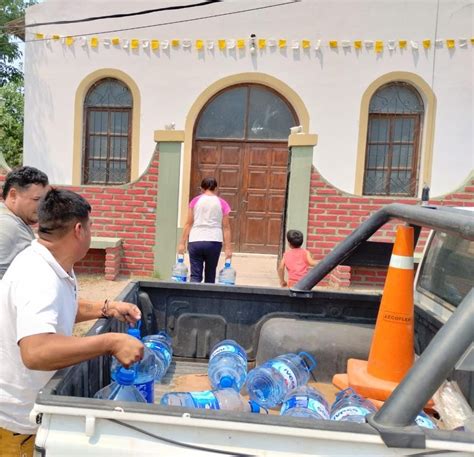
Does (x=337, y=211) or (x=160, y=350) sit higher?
(x=337, y=211)

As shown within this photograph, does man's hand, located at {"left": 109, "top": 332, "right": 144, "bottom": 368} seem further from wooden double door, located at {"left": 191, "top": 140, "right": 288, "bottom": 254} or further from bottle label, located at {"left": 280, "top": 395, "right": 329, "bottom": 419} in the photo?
wooden double door, located at {"left": 191, "top": 140, "right": 288, "bottom": 254}

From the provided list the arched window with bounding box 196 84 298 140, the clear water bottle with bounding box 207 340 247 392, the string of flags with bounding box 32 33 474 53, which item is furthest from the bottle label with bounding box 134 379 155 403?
the string of flags with bounding box 32 33 474 53

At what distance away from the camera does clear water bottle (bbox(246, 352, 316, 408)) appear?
233cm

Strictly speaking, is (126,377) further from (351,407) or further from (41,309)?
(351,407)

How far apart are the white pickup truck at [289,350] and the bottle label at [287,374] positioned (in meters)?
0.26

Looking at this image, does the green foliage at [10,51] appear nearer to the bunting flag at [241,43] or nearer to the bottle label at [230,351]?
the bunting flag at [241,43]

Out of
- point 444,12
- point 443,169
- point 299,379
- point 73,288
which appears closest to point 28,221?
point 73,288

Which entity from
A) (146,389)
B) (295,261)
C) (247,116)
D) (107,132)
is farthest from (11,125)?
(146,389)

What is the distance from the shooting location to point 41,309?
161 cm

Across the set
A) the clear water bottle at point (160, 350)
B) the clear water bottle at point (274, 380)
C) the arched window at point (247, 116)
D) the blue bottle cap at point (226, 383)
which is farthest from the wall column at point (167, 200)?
the blue bottle cap at point (226, 383)

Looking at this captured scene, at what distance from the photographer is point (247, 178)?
10.1 metres

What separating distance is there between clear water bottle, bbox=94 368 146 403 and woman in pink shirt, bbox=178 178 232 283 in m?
3.85

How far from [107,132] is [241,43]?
3333 millimetres

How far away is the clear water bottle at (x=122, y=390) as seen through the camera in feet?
5.88
